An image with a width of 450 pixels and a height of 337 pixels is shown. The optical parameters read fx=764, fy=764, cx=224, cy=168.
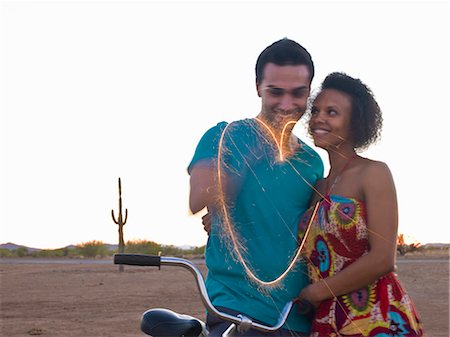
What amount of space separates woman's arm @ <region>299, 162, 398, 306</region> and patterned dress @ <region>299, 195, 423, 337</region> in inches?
2.3

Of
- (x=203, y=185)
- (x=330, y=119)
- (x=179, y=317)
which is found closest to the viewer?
(x=203, y=185)

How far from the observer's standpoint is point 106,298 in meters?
18.5

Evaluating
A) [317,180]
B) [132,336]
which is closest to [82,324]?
[132,336]

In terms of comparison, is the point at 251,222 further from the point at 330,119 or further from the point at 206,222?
the point at 330,119

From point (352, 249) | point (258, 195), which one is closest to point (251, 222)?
→ point (258, 195)

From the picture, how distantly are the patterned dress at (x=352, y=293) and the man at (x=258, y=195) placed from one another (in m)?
0.11

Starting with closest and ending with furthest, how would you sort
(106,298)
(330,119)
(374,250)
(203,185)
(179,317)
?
(203,185), (374,250), (179,317), (330,119), (106,298)

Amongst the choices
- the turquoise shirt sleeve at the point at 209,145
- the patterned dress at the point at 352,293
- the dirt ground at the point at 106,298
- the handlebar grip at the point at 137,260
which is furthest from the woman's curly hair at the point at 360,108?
the dirt ground at the point at 106,298

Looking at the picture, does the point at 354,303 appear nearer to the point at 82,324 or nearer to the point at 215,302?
the point at 215,302

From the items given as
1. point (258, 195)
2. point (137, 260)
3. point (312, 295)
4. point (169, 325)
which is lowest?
point (169, 325)

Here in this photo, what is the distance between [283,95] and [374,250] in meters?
0.75

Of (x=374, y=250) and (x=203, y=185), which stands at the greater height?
(x=203, y=185)

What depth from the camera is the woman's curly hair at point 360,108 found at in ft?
11.4

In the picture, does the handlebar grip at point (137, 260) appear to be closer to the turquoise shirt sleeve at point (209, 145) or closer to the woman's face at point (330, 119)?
the turquoise shirt sleeve at point (209, 145)
